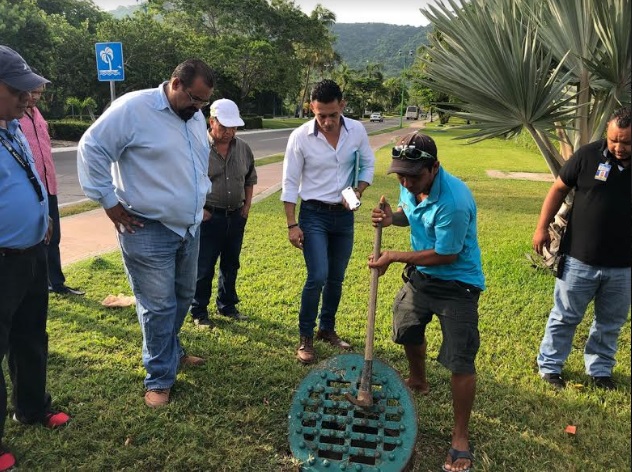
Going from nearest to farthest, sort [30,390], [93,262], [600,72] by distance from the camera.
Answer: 1. [30,390]
2. [600,72]
3. [93,262]

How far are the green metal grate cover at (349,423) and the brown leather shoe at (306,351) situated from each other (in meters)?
0.66

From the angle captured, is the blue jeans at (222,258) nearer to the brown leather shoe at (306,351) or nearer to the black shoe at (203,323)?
the black shoe at (203,323)

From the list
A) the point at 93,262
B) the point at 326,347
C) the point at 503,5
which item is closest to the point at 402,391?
the point at 326,347

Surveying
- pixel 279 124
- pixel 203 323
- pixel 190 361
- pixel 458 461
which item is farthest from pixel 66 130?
pixel 279 124

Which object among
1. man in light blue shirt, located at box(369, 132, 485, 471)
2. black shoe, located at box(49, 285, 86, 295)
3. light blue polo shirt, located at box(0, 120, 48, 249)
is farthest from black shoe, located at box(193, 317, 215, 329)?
man in light blue shirt, located at box(369, 132, 485, 471)

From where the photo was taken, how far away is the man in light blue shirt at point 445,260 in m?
2.38

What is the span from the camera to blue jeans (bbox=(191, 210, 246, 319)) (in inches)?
156

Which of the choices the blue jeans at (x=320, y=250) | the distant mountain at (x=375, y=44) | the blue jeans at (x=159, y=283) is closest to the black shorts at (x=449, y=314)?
the blue jeans at (x=320, y=250)

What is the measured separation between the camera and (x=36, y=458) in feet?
8.25

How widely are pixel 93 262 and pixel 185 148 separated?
130 inches

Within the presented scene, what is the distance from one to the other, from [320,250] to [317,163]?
590 millimetres

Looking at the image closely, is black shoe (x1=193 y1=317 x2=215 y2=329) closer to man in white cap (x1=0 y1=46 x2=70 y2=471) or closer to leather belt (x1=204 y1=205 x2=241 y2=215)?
leather belt (x1=204 y1=205 x2=241 y2=215)

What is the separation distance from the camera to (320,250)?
344 cm

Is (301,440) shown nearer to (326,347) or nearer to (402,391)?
(402,391)
